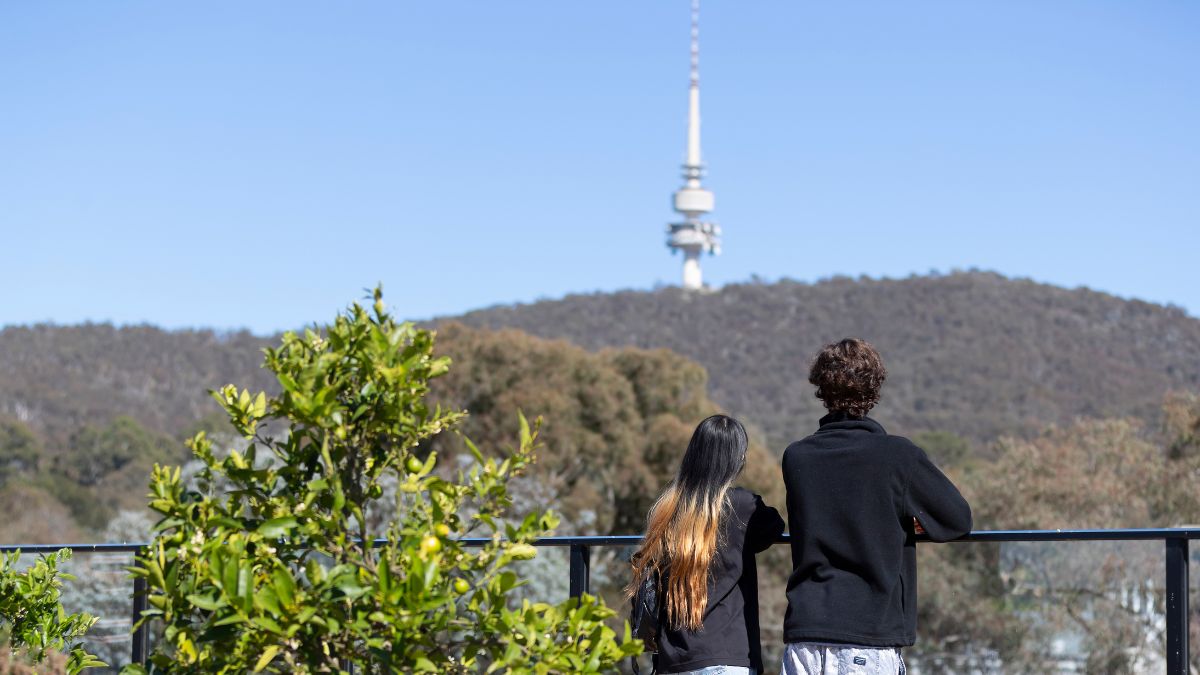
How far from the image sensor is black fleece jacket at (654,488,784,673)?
A: 2816mm

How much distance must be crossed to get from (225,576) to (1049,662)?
727 inches

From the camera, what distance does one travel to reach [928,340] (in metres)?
54.8

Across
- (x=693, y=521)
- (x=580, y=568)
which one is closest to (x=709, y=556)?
(x=693, y=521)

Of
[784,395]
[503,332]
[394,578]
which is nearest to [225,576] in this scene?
[394,578]

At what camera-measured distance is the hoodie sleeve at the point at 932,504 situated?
268 cm

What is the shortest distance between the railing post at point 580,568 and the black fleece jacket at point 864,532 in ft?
3.15

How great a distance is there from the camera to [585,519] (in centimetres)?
2172

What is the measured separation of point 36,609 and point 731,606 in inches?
68.9

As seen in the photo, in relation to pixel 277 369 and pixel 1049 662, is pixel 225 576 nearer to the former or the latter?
pixel 277 369

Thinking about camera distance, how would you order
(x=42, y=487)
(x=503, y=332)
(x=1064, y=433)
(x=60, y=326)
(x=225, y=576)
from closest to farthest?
(x=225, y=576), (x=1064, y=433), (x=503, y=332), (x=42, y=487), (x=60, y=326)

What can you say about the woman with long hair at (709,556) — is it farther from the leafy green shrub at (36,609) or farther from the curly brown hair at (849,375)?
the leafy green shrub at (36,609)

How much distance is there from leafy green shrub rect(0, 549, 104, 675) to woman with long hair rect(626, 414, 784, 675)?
146 cm

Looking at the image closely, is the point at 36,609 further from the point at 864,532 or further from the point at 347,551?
the point at 864,532

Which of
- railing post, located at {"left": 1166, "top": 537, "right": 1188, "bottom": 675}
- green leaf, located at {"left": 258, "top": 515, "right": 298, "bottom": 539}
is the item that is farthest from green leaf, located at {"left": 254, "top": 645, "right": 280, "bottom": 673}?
railing post, located at {"left": 1166, "top": 537, "right": 1188, "bottom": 675}
